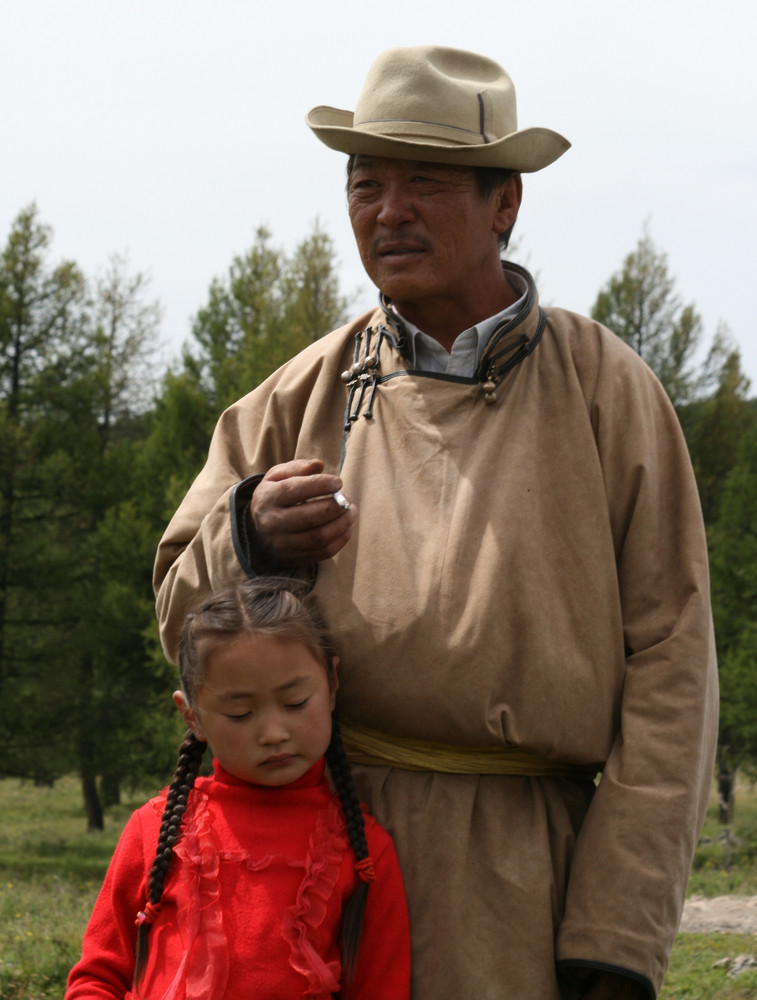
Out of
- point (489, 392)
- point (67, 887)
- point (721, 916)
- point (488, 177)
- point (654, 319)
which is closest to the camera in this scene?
point (489, 392)

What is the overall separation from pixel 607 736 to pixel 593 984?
1.39 feet

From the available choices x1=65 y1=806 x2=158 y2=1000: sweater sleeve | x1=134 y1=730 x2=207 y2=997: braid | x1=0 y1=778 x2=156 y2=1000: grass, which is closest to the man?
x1=134 y1=730 x2=207 y2=997: braid

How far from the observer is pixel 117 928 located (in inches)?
76.7

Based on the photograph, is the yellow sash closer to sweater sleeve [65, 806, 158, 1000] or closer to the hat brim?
sweater sleeve [65, 806, 158, 1000]

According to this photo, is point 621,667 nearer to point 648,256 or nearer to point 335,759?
point 335,759

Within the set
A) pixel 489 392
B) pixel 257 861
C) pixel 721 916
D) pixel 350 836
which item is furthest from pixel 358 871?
pixel 721 916

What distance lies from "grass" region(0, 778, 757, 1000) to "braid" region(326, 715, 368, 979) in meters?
3.35

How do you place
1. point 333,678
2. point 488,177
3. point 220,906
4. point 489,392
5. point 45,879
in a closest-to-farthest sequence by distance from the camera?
point 220,906
point 333,678
point 489,392
point 488,177
point 45,879

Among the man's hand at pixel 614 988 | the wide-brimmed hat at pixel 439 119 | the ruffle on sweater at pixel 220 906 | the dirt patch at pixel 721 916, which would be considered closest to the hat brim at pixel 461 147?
the wide-brimmed hat at pixel 439 119

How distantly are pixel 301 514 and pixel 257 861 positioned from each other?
61 centimetres

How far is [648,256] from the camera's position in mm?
21531

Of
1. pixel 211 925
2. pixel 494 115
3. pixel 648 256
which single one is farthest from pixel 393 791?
pixel 648 256

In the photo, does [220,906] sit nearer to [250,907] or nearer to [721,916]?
[250,907]

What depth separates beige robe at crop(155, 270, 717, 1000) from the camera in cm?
192
